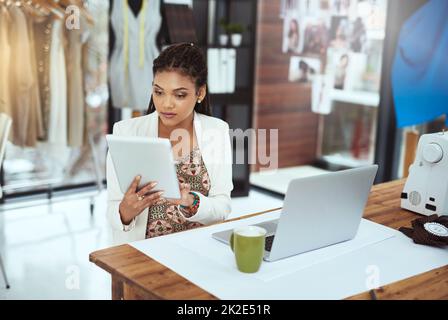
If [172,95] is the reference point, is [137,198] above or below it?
below

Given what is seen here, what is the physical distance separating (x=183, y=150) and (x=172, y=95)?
0.22 metres

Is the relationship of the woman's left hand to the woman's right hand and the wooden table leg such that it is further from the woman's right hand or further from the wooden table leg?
the wooden table leg

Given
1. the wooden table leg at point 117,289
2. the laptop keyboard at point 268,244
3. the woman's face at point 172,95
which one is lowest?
the wooden table leg at point 117,289

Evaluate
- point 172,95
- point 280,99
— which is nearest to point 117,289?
point 172,95

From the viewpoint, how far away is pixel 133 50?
4383 mm

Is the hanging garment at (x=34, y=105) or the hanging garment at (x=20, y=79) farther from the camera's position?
the hanging garment at (x=34, y=105)

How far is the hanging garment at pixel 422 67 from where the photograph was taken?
3861mm

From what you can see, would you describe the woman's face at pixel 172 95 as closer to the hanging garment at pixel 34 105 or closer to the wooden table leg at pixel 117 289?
the wooden table leg at pixel 117 289

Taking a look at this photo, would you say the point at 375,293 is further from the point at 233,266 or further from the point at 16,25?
the point at 16,25

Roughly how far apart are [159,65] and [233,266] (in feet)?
2.59

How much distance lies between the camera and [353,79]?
14.6 feet

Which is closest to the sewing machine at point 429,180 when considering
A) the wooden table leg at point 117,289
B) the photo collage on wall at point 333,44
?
the wooden table leg at point 117,289

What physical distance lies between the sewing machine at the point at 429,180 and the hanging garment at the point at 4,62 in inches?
106

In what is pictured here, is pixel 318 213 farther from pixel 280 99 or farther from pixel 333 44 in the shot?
pixel 280 99
